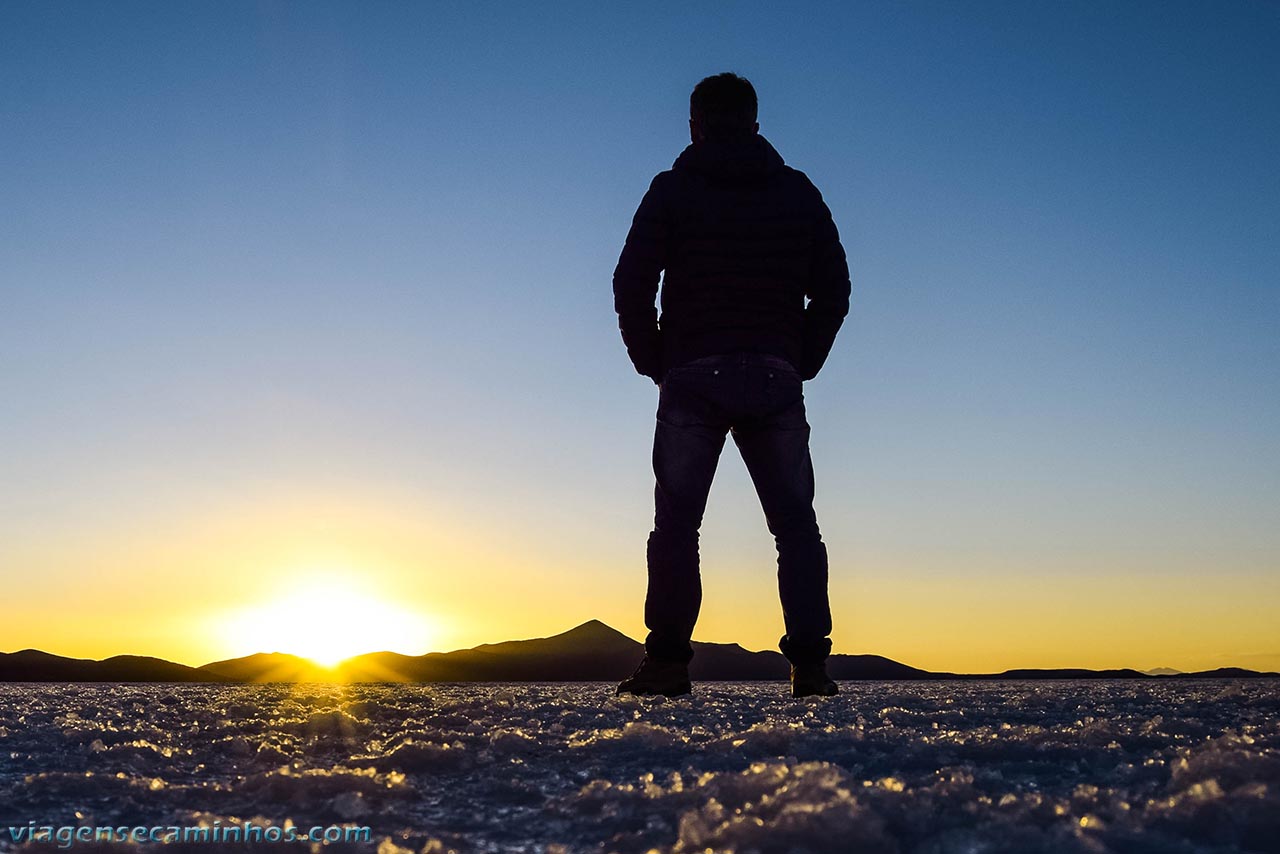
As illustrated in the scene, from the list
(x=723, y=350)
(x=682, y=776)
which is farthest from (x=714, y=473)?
(x=682, y=776)

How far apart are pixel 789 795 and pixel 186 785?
52.6 inches

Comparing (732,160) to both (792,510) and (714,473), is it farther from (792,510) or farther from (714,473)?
(792,510)

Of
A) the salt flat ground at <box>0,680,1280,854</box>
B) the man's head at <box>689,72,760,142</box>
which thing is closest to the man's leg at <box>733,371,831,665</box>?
the salt flat ground at <box>0,680,1280,854</box>

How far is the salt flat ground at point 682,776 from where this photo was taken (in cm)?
159

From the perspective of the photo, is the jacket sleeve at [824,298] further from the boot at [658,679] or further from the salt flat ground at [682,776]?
the salt flat ground at [682,776]

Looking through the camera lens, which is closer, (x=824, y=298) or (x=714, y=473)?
(x=714, y=473)

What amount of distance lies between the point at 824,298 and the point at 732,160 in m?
0.85

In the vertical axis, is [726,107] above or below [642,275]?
above

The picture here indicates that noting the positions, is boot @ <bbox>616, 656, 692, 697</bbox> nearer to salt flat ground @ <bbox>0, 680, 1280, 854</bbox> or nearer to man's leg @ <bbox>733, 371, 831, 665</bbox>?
man's leg @ <bbox>733, 371, 831, 665</bbox>

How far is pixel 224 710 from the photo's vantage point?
425 cm

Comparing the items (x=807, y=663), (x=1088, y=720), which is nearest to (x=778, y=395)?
(x=807, y=663)

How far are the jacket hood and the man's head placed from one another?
0.06m

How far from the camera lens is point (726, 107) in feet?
17.0

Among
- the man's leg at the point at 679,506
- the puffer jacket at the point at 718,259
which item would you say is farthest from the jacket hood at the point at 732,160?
the man's leg at the point at 679,506
